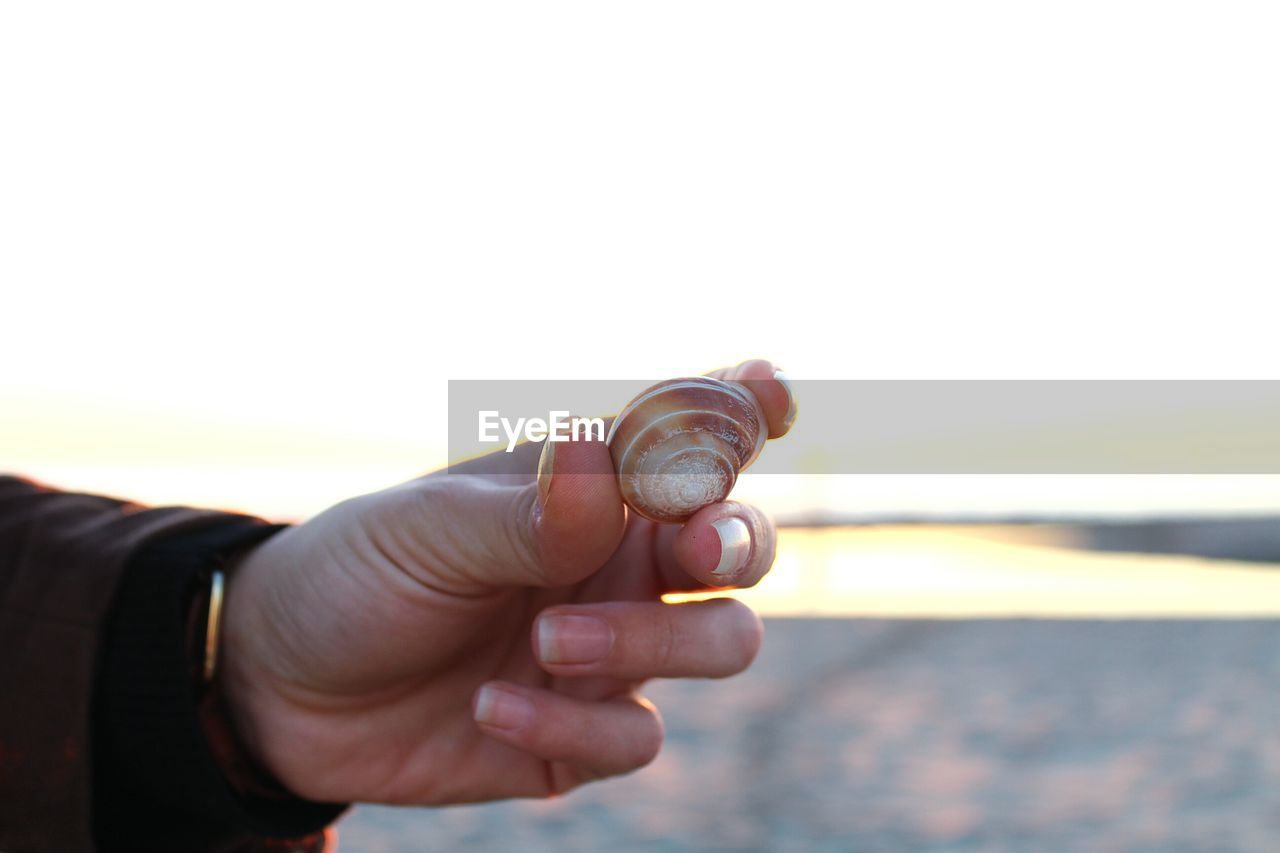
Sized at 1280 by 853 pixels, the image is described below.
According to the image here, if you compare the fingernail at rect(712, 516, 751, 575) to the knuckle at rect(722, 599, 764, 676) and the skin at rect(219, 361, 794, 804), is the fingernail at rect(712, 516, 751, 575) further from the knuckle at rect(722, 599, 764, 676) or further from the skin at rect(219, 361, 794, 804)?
the knuckle at rect(722, 599, 764, 676)

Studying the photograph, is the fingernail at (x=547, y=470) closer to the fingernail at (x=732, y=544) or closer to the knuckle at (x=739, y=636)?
the fingernail at (x=732, y=544)

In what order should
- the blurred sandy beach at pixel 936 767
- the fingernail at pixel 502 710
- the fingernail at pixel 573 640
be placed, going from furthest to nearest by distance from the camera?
the blurred sandy beach at pixel 936 767 < the fingernail at pixel 502 710 < the fingernail at pixel 573 640

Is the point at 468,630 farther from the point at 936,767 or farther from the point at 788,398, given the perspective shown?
the point at 936,767

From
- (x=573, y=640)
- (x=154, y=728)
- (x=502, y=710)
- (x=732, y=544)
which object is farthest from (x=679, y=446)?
(x=154, y=728)

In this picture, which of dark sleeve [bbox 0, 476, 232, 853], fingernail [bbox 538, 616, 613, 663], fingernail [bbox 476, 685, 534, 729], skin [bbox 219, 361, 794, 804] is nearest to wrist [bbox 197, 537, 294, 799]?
skin [bbox 219, 361, 794, 804]

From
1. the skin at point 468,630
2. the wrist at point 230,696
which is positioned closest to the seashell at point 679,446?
the skin at point 468,630

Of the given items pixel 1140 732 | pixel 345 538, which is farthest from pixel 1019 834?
pixel 345 538

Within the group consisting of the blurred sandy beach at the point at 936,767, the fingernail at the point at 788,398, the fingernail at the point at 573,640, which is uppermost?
the fingernail at the point at 788,398
